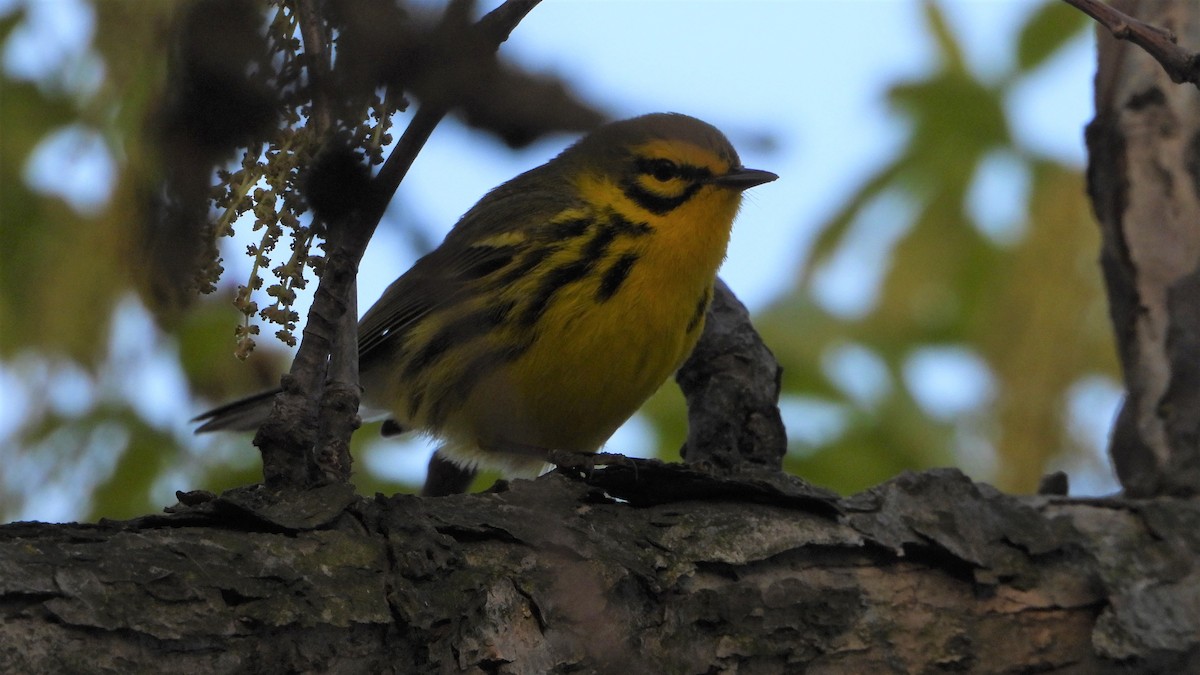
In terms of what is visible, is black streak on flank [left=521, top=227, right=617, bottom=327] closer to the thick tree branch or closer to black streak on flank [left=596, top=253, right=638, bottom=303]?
black streak on flank [left=596, top=253, right=638, bottom=303]

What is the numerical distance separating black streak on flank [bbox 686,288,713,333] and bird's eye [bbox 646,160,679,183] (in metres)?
0.52

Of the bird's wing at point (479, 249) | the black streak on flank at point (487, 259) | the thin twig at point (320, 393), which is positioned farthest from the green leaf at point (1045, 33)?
the thin twig at point (320, 393)

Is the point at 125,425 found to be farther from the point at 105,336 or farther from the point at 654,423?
the point at 654,423

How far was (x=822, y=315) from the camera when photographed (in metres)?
5.04

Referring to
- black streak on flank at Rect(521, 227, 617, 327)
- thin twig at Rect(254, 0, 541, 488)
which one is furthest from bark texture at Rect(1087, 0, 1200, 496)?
thin twig at Rect(254, 0, 541, 488)

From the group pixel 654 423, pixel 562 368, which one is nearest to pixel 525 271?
pixel 562 368

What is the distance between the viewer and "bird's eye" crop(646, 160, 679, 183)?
4.45 metres

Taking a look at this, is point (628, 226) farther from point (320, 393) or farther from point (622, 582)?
point (320, 393)

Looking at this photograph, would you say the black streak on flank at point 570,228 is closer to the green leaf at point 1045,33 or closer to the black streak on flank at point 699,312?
the black streak on flank at point 699,312

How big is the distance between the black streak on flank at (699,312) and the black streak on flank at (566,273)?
35cm

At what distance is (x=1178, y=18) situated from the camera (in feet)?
15.1

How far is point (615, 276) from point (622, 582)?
1.50 metres

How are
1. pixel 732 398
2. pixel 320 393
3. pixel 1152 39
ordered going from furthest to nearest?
pixel 732 398 → pixel 320 393 → pixel 1152 39

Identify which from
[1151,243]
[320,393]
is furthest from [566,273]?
[1151,243]
